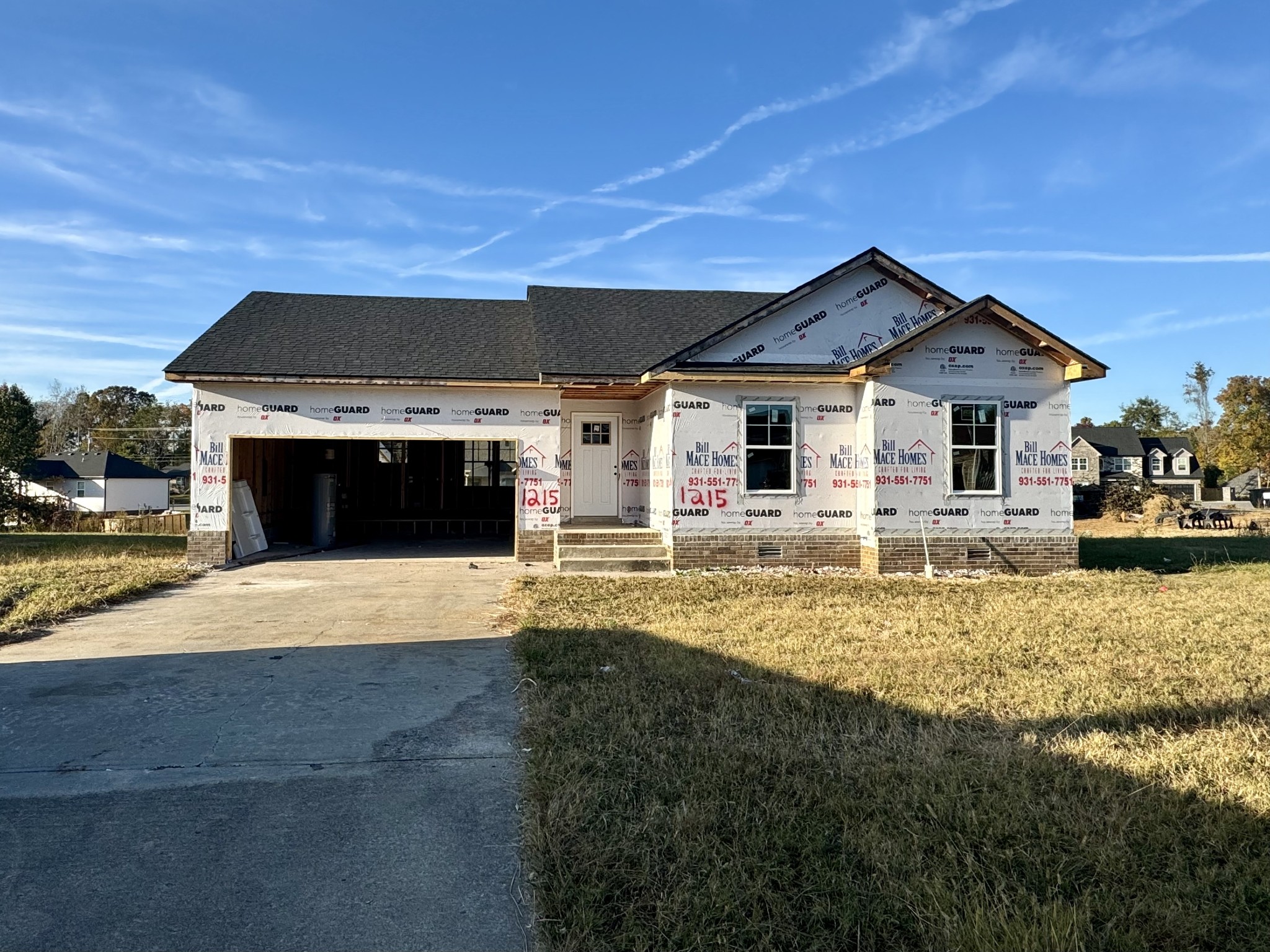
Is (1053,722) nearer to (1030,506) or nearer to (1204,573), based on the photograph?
(1030,506)

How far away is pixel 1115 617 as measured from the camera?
912 cm

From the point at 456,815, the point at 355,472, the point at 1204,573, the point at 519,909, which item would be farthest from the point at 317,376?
the point at 1204,573

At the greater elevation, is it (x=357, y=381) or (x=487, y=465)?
(x=357, y=381)

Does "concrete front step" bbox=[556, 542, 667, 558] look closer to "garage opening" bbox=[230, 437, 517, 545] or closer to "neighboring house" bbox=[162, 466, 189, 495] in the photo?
"garage opening" bbox=[230, 437, 517, 545]

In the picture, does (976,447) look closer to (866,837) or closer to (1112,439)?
(866,837)

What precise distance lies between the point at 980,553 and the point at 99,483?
5289 centimetres

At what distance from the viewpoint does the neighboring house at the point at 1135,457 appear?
192 feet

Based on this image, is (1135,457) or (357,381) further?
(1135,457)

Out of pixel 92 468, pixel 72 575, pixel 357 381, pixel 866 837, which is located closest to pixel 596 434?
pixel 357 381

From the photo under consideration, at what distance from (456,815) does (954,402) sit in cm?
1195

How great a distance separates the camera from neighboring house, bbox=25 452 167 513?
49.1m

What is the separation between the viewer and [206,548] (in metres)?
14.2

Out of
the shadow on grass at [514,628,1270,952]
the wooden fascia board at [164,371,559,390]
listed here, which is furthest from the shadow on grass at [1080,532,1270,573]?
the shadow on grass at [514,628,1270,952]

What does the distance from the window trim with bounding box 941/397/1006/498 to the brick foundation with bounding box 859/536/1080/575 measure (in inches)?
28.8
